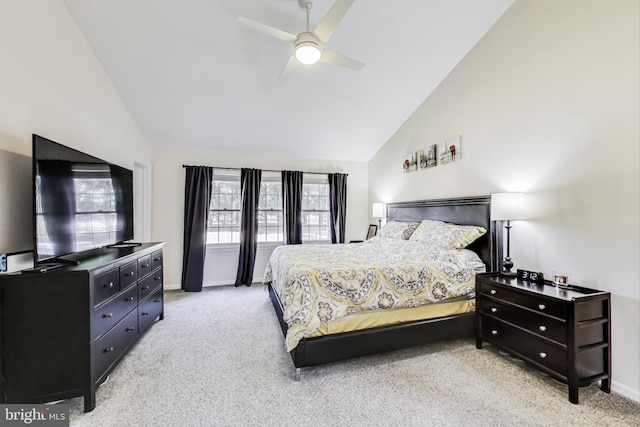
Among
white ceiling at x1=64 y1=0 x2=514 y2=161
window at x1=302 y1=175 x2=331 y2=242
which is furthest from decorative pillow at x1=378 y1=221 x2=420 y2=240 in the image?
white ceiling at x1=64 y1=0 x2=514 y2=161

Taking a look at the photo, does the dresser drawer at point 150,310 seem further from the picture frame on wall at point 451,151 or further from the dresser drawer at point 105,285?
the picture frame on wall at point 451,151

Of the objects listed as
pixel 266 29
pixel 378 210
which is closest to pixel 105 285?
pixel 266 29

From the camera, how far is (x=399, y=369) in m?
2.20

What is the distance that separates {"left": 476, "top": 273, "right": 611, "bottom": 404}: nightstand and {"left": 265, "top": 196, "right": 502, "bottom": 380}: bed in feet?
1.34

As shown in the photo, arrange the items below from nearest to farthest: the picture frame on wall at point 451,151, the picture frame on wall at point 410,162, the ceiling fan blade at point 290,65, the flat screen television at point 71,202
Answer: the flat screen television at point 71,202 → the ceiling fan blade at point 290,65 → the picture frame on wall at point 451,151 → the picture frame on wall at point 410,162

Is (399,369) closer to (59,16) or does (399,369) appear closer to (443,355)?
(443,355)

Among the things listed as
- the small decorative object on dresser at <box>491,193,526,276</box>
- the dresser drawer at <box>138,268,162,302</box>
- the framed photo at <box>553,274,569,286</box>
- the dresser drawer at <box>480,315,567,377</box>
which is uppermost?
the small decorative object on dresser at <box>491,193,526,276</box>

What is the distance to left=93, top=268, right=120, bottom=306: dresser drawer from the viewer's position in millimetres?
1839

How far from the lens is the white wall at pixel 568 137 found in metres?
1.88

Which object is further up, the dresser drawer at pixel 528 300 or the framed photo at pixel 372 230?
the framed photo at pixel 372 230

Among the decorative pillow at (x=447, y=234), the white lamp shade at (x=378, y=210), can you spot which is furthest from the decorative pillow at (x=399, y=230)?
the white lamp shade at (x=378, y=210)

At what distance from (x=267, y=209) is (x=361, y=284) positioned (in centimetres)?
309

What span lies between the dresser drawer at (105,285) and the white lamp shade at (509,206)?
11.0 feet

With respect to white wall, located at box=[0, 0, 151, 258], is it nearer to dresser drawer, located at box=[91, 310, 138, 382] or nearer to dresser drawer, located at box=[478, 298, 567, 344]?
dresser drawer, located at box=[91, 310, 138, 382]
